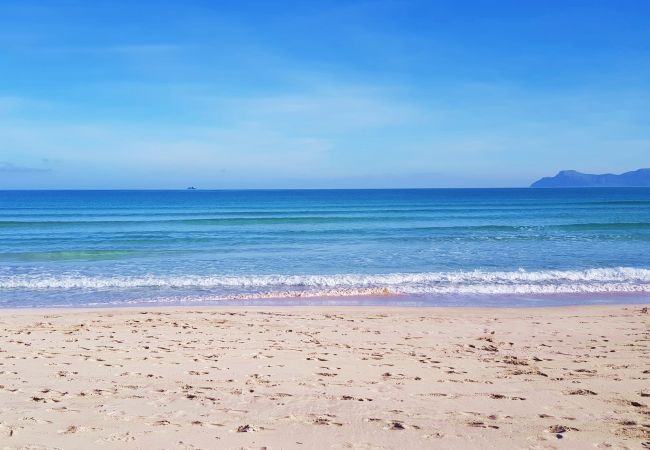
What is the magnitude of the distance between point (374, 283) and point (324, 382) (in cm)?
886

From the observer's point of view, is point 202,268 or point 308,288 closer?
point 308,288

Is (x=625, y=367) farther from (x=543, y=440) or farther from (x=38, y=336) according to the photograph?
(x=38, y=336)

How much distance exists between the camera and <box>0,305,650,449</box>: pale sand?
484 cm

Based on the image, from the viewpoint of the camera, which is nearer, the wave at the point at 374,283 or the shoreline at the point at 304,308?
the shoreline at the point at 304,308

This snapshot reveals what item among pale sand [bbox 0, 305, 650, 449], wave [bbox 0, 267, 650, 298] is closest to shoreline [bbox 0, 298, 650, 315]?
pale sand [bbox 0, 305, 650, 449]

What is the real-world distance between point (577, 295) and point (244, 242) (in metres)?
15.9

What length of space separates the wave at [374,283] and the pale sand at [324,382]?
3787 mm

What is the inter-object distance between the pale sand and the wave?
3.79m

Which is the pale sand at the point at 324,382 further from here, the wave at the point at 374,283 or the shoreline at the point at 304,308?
the wave at the point at 374,283

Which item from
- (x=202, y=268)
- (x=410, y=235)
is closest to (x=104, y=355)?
(x=202, y=268)

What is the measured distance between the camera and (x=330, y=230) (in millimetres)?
31703

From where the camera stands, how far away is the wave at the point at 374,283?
47.1 feet

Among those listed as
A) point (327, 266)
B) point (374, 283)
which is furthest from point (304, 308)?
point (327, 266)

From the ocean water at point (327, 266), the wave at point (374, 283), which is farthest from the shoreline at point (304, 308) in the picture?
the wave at point (374, 283)
